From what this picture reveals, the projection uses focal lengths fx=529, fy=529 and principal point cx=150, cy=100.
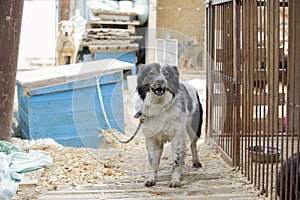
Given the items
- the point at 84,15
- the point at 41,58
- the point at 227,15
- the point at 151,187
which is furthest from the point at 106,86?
the point at 41,58

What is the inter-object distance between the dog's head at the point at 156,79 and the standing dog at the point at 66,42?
29.1 feet

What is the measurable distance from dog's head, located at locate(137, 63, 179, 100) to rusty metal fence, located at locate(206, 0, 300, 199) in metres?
0.72

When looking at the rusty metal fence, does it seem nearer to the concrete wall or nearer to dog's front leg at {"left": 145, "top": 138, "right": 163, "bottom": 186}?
dog's front leg at {"left": 145, "top": 138, "right": 163, "bottom": 186}

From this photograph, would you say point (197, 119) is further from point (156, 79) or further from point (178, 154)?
point (156, 79)

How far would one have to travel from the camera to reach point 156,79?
15.6 feet

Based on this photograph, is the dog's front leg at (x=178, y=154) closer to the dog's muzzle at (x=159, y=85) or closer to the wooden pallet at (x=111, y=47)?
the dog's muzzle at (x=159, y=85)

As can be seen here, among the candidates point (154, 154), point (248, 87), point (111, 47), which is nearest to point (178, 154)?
point (154, 154)

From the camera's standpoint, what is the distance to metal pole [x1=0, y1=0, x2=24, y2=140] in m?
5.73

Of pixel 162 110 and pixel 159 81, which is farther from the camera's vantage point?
pixel 162 110

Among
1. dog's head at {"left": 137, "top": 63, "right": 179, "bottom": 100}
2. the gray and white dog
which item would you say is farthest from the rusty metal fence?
dog's head at {"left": 137, "top": 63, "right": 179, "bottom": 100}

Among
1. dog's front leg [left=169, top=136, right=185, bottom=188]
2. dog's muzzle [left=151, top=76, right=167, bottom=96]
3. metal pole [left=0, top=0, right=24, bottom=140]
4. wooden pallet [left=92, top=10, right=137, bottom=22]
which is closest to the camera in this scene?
dog's muzzle [left=151, top=76, right=167, bottom=96]

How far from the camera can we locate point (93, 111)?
24.4 feet

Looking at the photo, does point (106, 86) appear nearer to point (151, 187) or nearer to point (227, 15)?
point (227, 15)

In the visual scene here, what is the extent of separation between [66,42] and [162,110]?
908 centimetres
